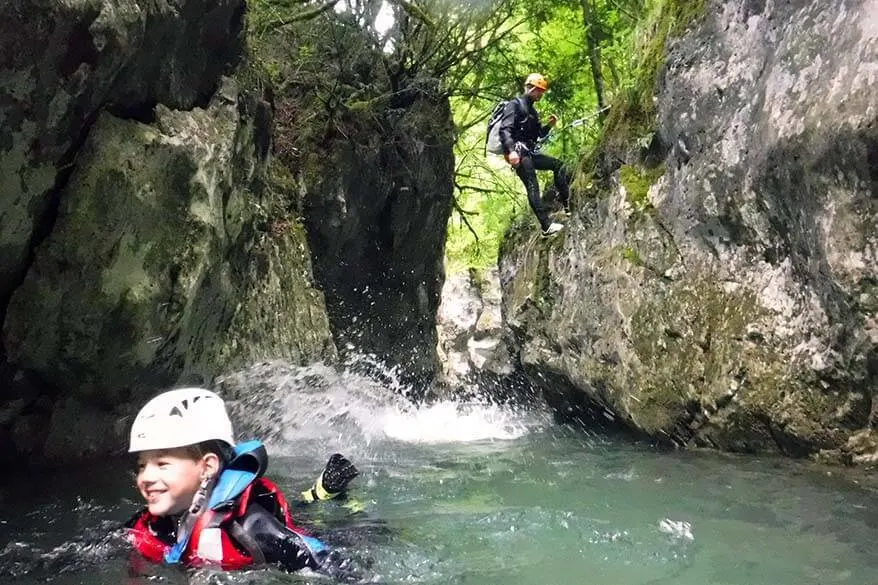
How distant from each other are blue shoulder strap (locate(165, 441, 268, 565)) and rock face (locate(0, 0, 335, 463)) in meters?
2.04

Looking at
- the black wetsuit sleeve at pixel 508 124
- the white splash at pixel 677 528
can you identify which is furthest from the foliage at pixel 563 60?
the white splash at pixel 677 528

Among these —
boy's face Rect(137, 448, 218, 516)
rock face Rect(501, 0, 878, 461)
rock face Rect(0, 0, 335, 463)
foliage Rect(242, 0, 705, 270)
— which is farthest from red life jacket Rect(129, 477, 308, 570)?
foliage Rect(242, 0, 705, 270)

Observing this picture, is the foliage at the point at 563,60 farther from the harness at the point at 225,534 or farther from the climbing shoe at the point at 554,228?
the harness at the point at 225,534

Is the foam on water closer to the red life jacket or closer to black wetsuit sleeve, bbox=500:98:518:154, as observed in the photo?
black wetsuit sleeve, bbox=500:98:518:154

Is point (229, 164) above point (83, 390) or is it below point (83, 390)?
above

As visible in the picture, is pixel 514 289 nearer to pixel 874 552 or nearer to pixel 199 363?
pixel 199 363

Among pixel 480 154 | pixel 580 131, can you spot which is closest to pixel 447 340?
pixel 480 154

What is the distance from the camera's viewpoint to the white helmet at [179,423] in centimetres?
330

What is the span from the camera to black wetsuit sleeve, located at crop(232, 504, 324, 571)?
10.4ft

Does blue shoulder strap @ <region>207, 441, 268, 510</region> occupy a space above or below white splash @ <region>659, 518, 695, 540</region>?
above

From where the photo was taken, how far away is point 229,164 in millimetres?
6367

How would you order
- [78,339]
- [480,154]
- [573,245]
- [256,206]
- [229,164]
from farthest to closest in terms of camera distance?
[480,154], [573,245], [256,206], [229,164], [78,339]

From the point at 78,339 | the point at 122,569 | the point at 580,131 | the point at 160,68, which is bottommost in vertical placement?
the point at 122,569

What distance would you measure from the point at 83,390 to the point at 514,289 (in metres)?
6.93
